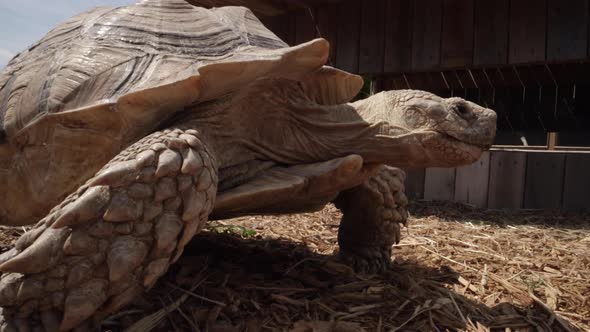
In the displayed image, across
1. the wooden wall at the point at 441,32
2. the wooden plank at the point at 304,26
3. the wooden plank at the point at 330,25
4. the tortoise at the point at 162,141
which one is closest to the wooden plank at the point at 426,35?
the wooden wall at the point at 441,32

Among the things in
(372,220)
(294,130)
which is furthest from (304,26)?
(294,130)

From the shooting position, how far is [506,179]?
16.9ft

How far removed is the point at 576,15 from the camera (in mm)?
4496

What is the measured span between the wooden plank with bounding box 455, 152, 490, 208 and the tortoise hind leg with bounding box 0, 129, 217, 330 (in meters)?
4.38

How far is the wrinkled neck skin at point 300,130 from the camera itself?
2113 millimetres

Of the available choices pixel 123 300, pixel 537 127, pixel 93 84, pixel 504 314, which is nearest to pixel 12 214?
pixel 93 84

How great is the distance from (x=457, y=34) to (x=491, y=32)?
35 centimetres

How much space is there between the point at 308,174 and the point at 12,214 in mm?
1469

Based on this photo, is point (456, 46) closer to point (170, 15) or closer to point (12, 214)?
point (170, 15)

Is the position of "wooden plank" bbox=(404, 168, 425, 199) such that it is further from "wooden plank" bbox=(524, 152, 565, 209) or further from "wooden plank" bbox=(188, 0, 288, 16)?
"wooden plank" bbox=(188, 0, 288, 16)

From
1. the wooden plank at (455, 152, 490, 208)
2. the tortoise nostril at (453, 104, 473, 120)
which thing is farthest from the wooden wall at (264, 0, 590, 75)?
the tortoise nostril at (453, 104, 473, 120)

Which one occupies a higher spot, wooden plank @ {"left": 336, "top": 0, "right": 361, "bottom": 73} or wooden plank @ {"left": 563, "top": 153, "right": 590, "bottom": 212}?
wooden plank @ {"left": 336, "top": 0, "right": 361, "bottom": 73}

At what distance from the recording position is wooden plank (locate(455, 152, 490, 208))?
529 cm

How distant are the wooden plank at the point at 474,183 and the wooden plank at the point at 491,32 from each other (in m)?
1.04
